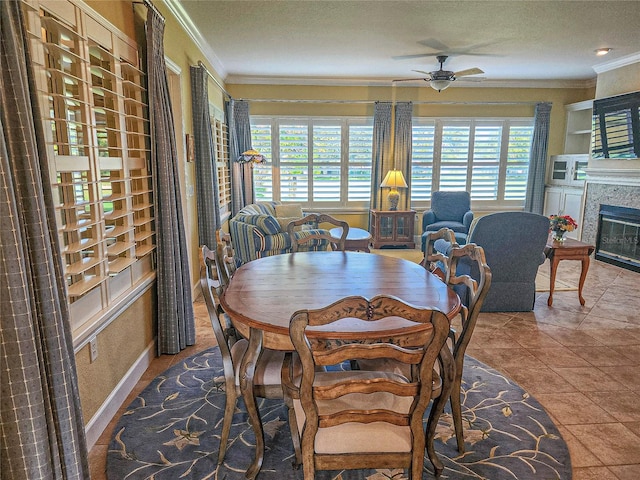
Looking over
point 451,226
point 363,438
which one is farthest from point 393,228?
point 363,438

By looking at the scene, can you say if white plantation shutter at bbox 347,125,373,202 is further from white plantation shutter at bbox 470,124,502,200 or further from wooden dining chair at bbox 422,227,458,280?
wooden dining chair at bbox 422,227,458,280

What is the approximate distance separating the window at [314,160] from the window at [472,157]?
0.96 m

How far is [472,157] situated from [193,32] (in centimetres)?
525

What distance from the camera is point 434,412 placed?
183cm

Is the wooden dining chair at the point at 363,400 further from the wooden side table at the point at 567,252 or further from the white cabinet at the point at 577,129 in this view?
the white cabinet at the point at 577,129

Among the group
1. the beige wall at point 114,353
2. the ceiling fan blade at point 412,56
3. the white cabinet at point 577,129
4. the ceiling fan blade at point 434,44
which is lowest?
the beige wall at point 114,353

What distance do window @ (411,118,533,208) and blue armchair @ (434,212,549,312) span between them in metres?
3.74

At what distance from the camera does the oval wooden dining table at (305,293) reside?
180 cm

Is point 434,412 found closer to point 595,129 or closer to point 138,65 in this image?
point 138,65

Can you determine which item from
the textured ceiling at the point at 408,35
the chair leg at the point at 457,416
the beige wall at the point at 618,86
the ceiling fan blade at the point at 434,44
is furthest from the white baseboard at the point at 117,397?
the beige wall at the point at 618,86

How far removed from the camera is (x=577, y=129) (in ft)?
24.7

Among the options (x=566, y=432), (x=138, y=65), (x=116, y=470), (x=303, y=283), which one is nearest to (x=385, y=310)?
(x=303, y=283)

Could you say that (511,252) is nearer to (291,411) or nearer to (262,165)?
(291,411)

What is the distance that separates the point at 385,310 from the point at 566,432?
5.72 ft
